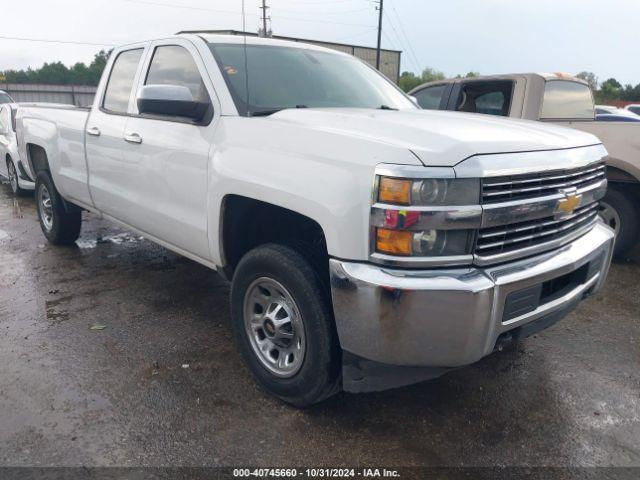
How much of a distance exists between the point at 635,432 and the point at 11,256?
573 centimetres

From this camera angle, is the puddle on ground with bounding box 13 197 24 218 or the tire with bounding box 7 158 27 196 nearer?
the puddle on ground with bounding box 13 197 24 218

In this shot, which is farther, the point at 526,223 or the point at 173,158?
the point at 173,158

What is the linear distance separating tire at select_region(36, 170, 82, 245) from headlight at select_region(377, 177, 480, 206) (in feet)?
14.6

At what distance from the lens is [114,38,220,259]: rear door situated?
312 centimetres

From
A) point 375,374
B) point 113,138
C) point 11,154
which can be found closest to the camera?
point 375,374

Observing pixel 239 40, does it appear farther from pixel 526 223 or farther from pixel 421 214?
pixel 526 223

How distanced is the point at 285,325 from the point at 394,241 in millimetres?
902

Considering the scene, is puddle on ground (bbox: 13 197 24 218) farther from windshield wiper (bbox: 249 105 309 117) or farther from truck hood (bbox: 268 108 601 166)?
truck hood (bbox: 268 108 601 166)

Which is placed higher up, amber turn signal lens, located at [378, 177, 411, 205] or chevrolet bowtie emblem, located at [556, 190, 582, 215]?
amber turn signal lens, located at [378, 177, 411, 205]

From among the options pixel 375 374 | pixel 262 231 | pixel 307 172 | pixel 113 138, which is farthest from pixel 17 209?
pixel 375 374

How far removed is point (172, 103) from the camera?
3.01m

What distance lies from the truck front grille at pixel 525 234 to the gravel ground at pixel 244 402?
97cm

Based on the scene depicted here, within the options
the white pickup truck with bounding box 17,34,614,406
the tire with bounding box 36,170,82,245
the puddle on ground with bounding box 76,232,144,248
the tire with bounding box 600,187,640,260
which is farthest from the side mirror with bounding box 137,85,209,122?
the tire with bounding box 600,187,640,260

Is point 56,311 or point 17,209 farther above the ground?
point 56,311
